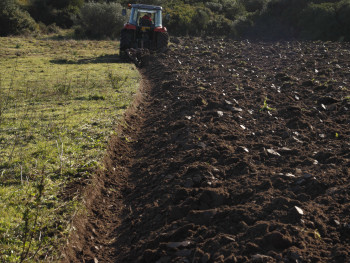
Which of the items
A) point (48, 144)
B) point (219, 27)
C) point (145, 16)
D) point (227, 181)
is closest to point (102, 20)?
point (219, 27)

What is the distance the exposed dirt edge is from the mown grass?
0.36ft

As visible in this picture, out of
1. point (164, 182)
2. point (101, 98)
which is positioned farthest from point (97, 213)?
point (101, 98)

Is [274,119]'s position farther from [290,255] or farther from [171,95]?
[290,255]

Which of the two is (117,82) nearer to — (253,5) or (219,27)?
(219,27)

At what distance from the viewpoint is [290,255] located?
2965 millimetres

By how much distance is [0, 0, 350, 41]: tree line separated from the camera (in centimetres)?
2242

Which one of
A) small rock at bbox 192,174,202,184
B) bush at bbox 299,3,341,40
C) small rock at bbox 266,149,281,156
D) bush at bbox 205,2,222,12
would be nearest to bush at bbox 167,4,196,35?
Answer: bush at bbox 205,2,222,12

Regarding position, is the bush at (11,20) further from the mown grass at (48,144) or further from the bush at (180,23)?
the mown grass at (48,144)

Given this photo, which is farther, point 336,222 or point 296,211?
point 296,211

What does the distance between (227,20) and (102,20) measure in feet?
29.5

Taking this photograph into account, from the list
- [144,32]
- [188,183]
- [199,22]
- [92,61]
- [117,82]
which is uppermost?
[199,22]

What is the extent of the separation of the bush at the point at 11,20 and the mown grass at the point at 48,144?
52.3 ft

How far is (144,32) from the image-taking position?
16984 mm

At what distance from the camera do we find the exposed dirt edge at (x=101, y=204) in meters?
3.66
